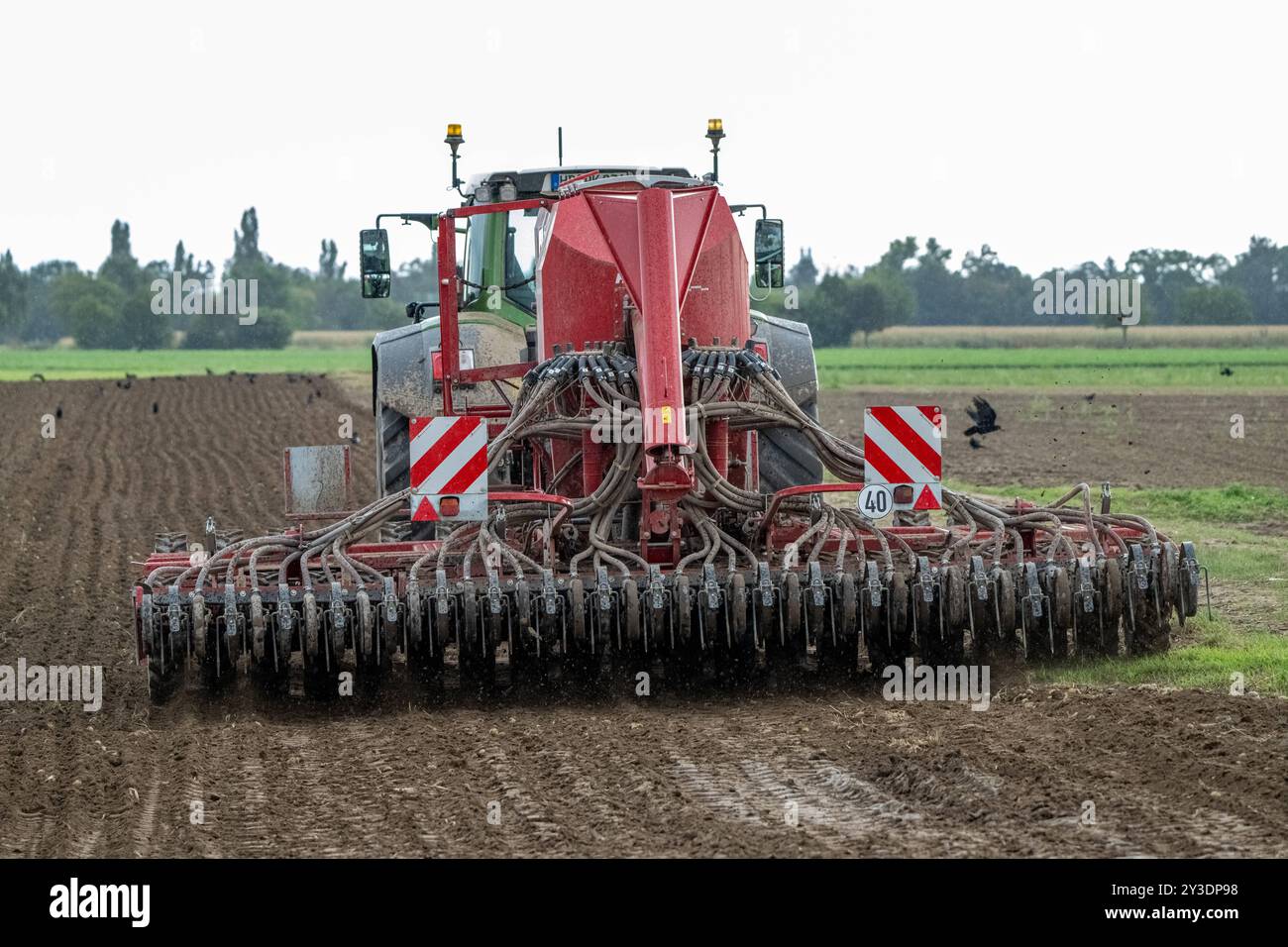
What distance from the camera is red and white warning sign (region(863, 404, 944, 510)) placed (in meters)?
8.07

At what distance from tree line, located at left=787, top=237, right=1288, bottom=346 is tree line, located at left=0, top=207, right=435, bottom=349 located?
58.7ft

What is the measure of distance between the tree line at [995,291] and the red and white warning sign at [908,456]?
4612 centimetres

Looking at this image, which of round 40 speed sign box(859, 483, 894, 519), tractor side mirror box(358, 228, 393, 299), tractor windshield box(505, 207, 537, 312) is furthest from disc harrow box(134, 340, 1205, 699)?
tractor side mirror box(358, 228, 393, 299)

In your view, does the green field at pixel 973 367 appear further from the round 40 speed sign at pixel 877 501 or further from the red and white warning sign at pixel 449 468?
the red and white warning sign at pixel 449 468

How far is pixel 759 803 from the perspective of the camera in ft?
18.1

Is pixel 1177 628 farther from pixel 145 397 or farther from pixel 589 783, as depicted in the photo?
pixel 145 397

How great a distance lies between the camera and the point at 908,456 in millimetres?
8117

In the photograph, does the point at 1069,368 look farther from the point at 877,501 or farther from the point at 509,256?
the point at 877,501

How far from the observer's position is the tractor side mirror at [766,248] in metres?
9.59

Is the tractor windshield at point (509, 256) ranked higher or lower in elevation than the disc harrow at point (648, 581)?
higher

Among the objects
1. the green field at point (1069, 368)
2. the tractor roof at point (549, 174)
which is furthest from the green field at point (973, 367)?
the tractor roof at point (549, 174)

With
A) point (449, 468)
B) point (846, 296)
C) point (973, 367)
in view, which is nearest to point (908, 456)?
point (449, 468)

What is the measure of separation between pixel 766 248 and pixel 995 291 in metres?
62.7

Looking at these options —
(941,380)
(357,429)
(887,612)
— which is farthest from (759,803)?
(941,380)
